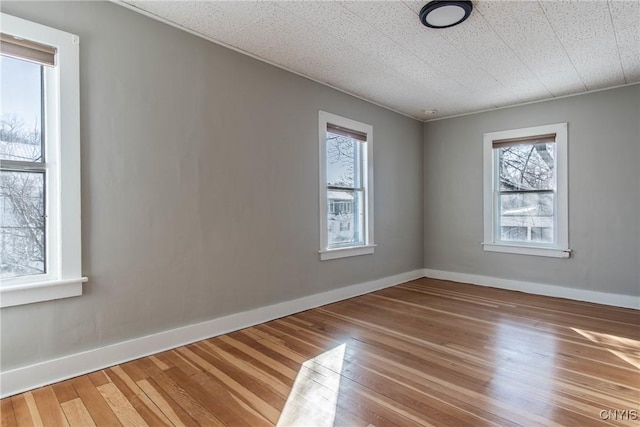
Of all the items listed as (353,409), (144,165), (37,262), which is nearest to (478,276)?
(353,409)

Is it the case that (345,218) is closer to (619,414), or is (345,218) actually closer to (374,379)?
(374,379)

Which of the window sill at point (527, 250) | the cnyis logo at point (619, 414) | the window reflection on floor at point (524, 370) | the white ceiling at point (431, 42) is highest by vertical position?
the white ceiling at point (431, 42)

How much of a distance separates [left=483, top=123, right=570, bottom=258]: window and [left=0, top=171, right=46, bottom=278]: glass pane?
16.1ft

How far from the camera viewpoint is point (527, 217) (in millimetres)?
4625

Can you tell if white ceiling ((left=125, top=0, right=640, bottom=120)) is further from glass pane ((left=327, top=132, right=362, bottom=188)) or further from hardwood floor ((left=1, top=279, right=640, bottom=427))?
hardwood floor ((left=1, top=279, right=640, bottom=427))

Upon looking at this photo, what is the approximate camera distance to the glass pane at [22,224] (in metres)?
2.06

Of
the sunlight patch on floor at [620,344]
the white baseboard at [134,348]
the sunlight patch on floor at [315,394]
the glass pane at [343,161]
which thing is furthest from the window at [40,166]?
the sunlight patch on floor at [620,344]

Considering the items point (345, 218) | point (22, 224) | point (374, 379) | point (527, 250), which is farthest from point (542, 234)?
point (22, 224)

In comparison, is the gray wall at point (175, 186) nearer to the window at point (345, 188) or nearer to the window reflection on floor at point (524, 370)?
the window at point (345, 188)

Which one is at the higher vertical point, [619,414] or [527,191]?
[527,191]

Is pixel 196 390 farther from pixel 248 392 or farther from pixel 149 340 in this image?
pixel 149 340

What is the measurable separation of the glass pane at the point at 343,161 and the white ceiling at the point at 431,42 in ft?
2.04

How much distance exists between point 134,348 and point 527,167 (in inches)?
192

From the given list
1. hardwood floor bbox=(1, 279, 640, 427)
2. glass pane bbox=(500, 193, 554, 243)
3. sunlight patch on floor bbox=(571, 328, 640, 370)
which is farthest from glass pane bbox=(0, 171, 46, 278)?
glass pane bbox=(500, 193, 554, 243)
